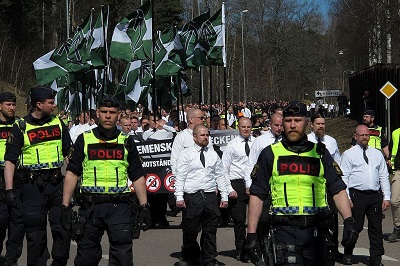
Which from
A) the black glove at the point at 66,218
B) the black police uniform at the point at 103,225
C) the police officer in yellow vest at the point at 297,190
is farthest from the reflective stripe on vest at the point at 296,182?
the black glove at the point at 66,218

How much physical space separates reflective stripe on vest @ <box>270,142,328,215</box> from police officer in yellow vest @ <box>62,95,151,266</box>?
163 cm

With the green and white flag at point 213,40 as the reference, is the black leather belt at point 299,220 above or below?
below

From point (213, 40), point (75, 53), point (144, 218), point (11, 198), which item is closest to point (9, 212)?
point (11, 198)

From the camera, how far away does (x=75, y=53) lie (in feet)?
75.8

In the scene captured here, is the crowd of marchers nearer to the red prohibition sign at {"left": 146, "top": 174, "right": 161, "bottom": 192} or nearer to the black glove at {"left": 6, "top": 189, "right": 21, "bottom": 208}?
the black glove at {"left": 6, "top": 189, "right": 21, "bottom": 208}

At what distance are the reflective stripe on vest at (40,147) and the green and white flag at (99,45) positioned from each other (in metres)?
13.1

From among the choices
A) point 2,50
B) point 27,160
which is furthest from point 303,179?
point 2,50

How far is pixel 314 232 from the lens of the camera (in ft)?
22.8

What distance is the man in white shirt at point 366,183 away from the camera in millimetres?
11391

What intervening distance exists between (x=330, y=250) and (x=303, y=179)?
23.4 inches

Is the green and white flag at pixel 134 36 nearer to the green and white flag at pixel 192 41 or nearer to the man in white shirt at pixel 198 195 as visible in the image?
the green and white flag at pixel 192 41

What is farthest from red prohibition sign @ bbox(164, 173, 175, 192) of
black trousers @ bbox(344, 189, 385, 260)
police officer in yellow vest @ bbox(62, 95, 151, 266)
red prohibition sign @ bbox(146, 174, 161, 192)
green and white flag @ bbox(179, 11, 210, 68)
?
police officer in yellow vest @ bbox(62, 95, 151, 266)

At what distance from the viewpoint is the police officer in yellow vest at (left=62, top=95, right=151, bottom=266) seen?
26.3 ft

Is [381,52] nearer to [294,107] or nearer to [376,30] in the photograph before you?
[376,30]
